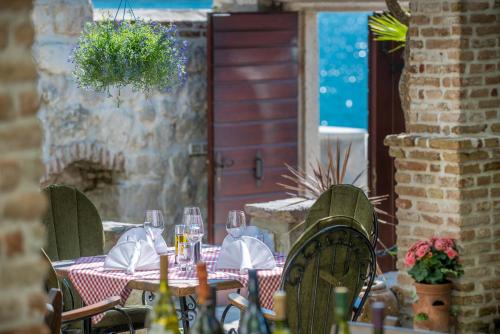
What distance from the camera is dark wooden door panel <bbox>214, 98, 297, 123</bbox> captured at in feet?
26.6

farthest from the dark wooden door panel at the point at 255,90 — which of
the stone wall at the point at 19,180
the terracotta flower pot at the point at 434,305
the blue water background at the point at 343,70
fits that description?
the blue water background at the point at 343,70

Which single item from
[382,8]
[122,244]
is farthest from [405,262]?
[382,8]

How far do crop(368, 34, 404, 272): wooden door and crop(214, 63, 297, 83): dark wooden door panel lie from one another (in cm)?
63

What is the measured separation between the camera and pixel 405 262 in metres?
6.02

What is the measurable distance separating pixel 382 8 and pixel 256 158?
1516 mm

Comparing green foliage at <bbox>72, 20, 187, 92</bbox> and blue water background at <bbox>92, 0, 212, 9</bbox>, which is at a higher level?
blue water background at <bbox>92, 0, 212, 9</bbox>

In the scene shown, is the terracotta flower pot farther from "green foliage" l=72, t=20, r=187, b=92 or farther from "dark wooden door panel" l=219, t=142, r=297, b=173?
"dark wooden door panel" l=219, t=142, r=297, b=173

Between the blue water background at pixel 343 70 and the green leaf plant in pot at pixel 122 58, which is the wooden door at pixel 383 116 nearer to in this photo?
the green leaf plant in pot at pixel 122 58

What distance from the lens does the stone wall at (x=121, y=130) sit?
7.57 metres

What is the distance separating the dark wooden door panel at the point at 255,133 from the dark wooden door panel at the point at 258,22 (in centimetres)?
71

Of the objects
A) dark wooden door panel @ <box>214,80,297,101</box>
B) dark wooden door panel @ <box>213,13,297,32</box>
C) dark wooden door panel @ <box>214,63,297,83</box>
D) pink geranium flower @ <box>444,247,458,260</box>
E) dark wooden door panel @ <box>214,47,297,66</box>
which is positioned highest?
dark wooden door panel @ <box>213,13,297,32</box>

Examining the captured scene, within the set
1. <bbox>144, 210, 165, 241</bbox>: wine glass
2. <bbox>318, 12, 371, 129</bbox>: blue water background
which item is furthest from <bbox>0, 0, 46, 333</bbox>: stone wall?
<bbox>318, 12, 371, 129</bbox>: blue water background

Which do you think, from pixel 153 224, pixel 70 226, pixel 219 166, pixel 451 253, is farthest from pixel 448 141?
pixel 219 166

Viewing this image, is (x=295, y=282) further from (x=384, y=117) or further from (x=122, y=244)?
(x=384, y=117)
